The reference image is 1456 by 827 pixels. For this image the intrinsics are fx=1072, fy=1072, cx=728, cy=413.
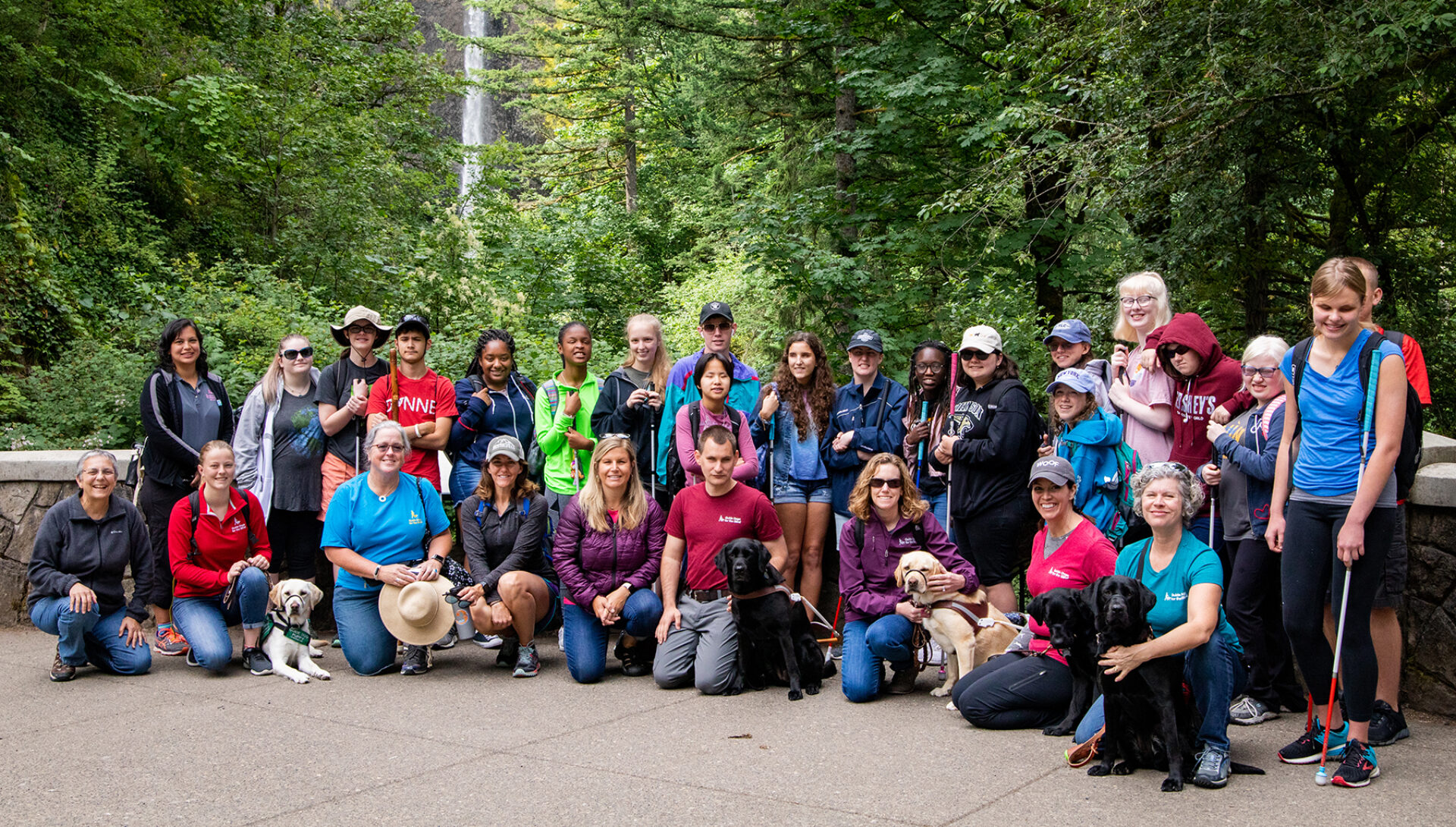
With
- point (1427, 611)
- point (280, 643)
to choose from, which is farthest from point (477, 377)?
point (1427, 611)

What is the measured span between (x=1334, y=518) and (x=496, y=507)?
453cm

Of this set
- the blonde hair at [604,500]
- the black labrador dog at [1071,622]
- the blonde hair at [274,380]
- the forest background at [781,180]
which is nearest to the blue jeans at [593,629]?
the blonde hair at [604,500]

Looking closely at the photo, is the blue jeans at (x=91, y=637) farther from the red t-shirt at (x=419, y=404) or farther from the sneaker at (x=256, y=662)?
the red t-shirt at (x=419, y=404)

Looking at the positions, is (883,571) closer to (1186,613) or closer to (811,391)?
(811,391)

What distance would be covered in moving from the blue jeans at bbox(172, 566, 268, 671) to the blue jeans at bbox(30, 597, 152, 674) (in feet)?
0.96

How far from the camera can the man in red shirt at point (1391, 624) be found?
460 cm

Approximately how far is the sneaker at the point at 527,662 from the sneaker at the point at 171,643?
7.29 feet

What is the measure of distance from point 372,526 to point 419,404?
3.21ft

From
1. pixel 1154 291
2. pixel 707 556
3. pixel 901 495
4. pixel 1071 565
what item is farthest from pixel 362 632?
pixel 1154 291

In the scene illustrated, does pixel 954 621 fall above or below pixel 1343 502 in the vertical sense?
below

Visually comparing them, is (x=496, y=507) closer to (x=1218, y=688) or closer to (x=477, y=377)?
(x=477, y=377)

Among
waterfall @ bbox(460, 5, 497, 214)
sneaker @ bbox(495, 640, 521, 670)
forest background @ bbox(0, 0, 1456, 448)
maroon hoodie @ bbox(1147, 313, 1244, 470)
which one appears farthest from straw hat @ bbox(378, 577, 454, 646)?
waterfall @ bbox(460, 5, 497, 214)

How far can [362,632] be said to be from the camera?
21.1 feet

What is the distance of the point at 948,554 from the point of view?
5727mm
